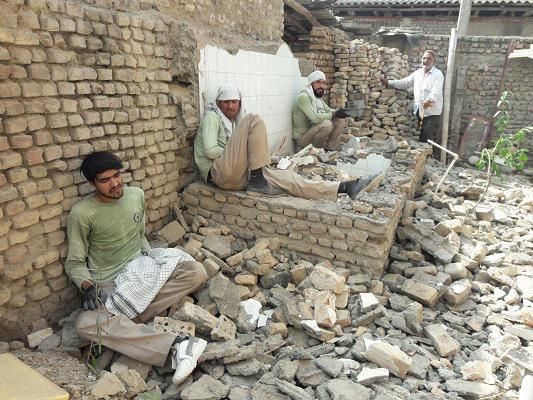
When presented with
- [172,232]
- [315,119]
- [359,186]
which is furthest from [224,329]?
[315,119]

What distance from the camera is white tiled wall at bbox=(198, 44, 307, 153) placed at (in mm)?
4670

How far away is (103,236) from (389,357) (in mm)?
2284

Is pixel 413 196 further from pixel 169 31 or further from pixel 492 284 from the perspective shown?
pixel 169 31

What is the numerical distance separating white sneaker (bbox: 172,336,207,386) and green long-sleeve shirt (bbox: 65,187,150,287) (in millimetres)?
862

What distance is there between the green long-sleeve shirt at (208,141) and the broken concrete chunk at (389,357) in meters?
2.39

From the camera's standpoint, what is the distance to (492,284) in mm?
4469

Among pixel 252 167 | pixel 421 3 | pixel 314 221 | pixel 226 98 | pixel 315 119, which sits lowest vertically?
pixel 314 221

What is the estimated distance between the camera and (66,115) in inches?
118

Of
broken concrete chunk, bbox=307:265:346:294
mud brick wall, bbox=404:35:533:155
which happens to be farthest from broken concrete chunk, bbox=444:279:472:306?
mud brick wall, bbox=404:35:533:155

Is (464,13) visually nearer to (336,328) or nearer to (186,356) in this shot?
(336,328)

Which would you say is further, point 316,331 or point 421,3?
point 421,3

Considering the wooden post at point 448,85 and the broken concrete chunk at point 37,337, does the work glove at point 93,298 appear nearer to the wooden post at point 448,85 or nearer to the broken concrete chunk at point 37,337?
the broken concrete chunk at point 37,337

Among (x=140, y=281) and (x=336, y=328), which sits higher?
(x=140, y=281)

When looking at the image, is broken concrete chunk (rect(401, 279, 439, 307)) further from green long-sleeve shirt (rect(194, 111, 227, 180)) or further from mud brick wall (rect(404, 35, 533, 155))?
mud brick wall (rect(404, 35, 533, 155))
